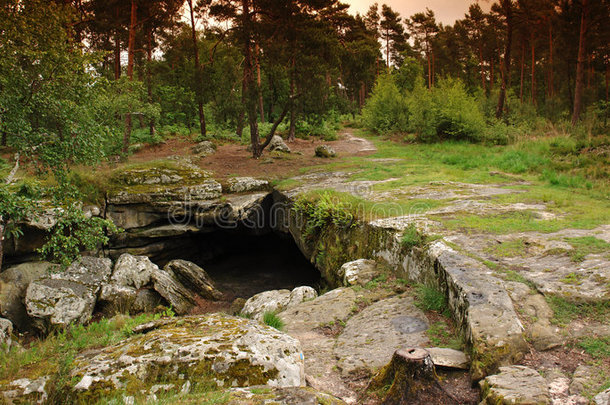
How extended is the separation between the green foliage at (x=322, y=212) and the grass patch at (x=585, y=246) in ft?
14.0

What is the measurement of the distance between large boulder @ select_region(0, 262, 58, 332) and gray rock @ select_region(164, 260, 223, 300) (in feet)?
10.3

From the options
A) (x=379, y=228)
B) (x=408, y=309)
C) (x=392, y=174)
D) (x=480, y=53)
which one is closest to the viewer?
(x=408, y=309)

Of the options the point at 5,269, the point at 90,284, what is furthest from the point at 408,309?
the point at 5,269

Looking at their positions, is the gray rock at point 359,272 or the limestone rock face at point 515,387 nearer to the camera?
the limestone rock face at point 515,387

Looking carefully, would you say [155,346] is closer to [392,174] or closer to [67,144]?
[67,144]

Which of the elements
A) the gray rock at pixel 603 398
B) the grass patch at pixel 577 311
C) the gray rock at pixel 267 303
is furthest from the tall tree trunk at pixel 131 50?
the gray rock at pixel 603 398

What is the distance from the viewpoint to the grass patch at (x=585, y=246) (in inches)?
201

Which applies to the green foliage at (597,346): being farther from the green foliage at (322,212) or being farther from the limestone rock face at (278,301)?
the green foliage at (322,212)

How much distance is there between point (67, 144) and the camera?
6695mm

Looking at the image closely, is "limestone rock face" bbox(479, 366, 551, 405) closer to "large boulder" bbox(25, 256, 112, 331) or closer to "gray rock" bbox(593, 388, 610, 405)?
"gray rock" bbox(593, 388, 610, 405)

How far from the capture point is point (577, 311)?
13.3 ft

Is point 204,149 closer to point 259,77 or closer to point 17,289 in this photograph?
point 17,289

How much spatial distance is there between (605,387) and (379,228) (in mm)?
4822

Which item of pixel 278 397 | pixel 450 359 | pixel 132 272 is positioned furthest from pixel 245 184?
pixel 278 397
